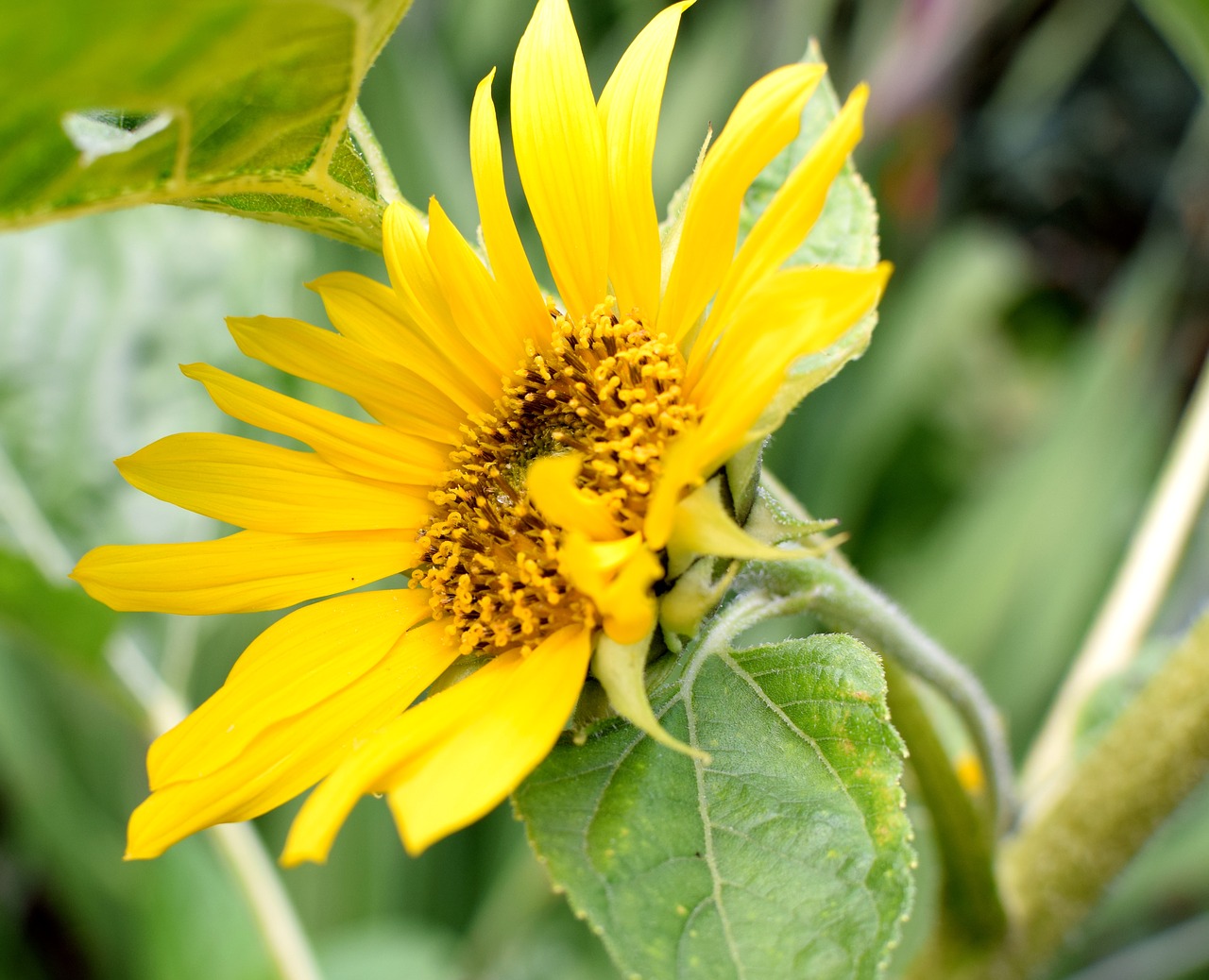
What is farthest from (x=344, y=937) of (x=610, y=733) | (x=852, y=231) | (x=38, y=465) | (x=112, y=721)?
(x=852, y=231)

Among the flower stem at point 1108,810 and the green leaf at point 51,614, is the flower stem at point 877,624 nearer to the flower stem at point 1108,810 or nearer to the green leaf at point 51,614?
the flower stem at point 1108,810

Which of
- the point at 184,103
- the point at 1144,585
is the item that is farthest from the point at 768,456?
the point at 184,103

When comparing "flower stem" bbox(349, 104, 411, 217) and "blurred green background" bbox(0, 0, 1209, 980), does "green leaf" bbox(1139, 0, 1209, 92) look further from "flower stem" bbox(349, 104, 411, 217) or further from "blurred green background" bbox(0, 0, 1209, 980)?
"flower stem" bbox(349, 104, 411, 217)

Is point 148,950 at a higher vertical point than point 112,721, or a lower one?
lower

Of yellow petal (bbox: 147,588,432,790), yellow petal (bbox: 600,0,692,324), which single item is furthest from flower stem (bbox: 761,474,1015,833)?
yellow petal (bbox: 147,588,432,790)

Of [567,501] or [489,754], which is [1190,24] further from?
[489,754]

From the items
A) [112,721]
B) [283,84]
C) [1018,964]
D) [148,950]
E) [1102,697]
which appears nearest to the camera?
[283,84]

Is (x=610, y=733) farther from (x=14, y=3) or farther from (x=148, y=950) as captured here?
(x=148, y=950)
